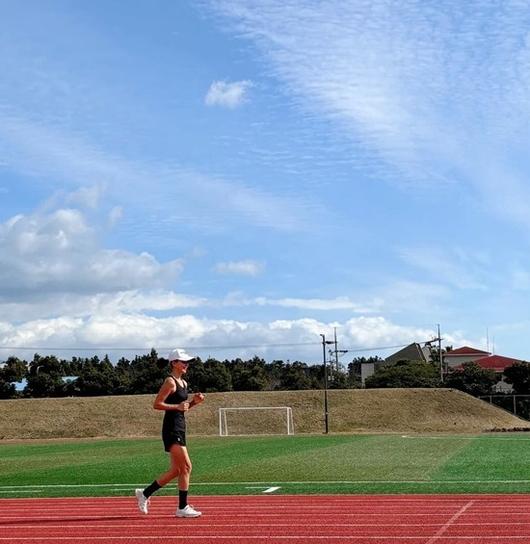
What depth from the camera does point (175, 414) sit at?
12.7m

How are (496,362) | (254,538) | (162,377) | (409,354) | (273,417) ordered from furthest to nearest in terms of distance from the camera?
(409,354), (496,362), (162,377), (273,417), (254,538)

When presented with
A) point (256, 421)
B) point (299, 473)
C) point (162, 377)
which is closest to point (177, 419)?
point (299, 473)

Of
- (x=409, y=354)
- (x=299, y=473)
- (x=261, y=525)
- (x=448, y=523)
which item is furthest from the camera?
(x=409, y=354)

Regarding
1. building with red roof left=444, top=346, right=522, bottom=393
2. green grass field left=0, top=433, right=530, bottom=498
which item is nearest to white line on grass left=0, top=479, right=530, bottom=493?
green grass field left=0, top=433, right=530, bottom=498

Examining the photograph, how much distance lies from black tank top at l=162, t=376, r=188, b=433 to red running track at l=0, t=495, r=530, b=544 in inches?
46.5

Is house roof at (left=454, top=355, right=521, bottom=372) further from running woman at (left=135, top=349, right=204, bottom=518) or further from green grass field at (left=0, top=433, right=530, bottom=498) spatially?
running woman at (left=135, top=349, right=204, bottom=518)

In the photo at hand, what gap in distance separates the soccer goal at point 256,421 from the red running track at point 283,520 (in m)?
58.1

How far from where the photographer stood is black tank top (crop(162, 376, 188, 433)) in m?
12.6

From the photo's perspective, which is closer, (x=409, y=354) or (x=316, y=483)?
(x=316, y=483)

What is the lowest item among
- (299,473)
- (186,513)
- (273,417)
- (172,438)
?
(273,417)

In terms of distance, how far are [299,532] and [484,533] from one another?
81.6 inches

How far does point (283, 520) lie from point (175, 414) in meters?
1.92

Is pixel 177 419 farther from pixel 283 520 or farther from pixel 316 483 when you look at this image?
pixel 316 483

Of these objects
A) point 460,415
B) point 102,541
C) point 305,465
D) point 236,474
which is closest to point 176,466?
Result: point 102,541
